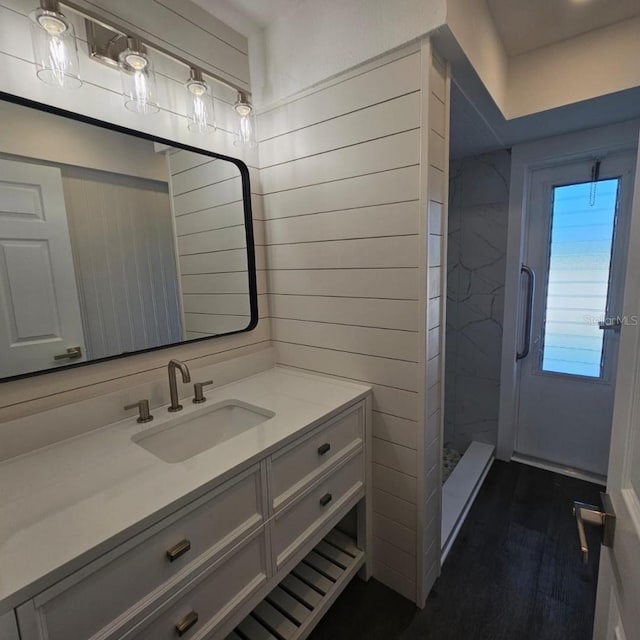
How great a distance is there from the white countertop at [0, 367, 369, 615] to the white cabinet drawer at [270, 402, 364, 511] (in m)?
0.06

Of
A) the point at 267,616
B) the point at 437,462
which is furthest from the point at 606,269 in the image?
the point at 267,616

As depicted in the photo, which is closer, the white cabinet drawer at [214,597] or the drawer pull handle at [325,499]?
the white cabinet drawer at [214,597]

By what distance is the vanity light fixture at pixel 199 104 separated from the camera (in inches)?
53.1

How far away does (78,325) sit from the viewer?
119 centimetres

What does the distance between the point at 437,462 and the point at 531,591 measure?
70cm

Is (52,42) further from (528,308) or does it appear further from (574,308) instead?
(574,308)

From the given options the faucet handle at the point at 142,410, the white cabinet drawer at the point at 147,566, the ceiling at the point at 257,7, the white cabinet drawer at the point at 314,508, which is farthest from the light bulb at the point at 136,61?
the white cabinet drawer at the point at 314,508

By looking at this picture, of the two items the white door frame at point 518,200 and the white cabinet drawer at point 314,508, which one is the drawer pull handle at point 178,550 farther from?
the white door frame at point 518,200

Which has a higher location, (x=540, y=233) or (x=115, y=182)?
(x=115, y=182)

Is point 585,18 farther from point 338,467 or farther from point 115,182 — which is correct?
point 338,467

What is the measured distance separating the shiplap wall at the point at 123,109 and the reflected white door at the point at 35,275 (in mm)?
94

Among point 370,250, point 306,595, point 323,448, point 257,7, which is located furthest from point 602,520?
point 257,7

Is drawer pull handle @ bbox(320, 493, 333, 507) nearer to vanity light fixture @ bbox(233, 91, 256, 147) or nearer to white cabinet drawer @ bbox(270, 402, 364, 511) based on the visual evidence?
white cabinet drawer @ bbox(270, 402, 364, 511)

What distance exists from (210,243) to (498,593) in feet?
6.69
